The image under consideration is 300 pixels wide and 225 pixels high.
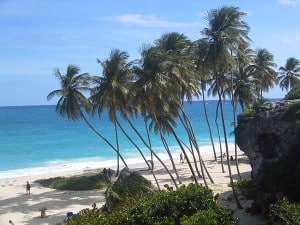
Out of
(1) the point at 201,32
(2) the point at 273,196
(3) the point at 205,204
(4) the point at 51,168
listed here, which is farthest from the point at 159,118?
(4) the point at 51,168

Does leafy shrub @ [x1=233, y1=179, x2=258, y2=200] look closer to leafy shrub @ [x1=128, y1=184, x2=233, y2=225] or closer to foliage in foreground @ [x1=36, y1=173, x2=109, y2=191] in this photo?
leafy shrub @ [x1=128, y1=184, x2=233, y2=225]

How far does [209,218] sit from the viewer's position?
1188cm

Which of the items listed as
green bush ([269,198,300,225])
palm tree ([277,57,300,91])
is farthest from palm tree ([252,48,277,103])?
green bush ([269,198,300,225])

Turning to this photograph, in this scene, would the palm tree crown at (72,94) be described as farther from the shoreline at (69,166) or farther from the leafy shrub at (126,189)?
the shoreline at (69,166)

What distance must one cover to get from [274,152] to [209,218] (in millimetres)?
7404

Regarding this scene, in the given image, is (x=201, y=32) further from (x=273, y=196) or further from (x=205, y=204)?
(x=205, y=204)

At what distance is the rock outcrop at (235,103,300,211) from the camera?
16875mm

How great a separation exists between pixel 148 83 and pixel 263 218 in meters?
10.9

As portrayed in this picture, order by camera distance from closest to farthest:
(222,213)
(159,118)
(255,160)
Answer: (222,213) → (255,160) → (159,118)

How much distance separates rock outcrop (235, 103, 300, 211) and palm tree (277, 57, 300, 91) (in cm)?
3152

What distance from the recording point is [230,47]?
81.7ft

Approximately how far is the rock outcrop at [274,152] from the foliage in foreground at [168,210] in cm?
485

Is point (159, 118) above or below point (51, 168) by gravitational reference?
above

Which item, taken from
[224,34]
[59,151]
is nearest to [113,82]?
[224,34]
